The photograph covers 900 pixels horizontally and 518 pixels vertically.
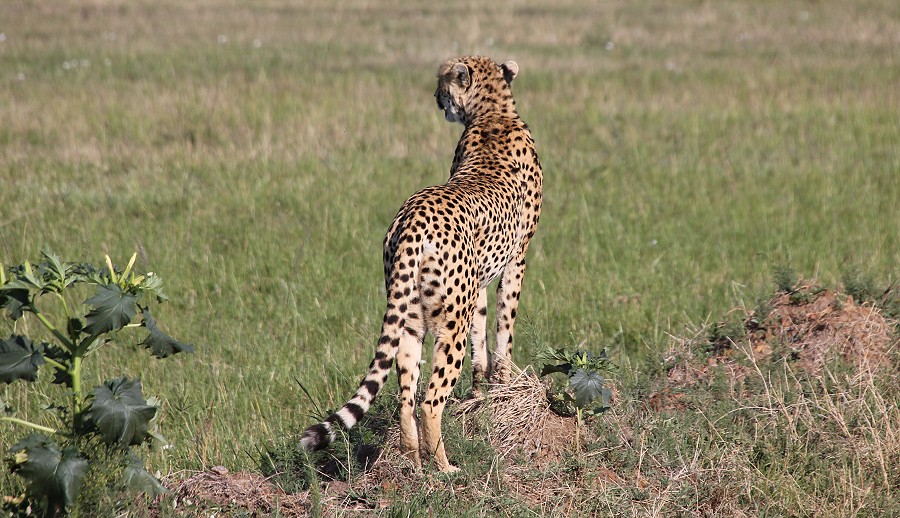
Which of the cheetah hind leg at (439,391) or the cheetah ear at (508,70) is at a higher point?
the cheetah ear at (508,70)

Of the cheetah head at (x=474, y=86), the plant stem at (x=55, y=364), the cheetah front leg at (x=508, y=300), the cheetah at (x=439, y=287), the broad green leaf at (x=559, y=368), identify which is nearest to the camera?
the plant stem at (x=55, y=364)

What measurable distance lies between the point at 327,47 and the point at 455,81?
11.3 metres

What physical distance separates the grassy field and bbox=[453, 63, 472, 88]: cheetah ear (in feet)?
4.20

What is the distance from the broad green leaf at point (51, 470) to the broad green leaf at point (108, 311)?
0.39 m

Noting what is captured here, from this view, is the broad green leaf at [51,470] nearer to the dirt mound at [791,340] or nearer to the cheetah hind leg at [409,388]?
the cheetah hind leg at [409,388]

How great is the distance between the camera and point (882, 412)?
15.7 ft

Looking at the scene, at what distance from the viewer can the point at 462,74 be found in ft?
18.9

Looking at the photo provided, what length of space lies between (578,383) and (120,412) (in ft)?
6.50

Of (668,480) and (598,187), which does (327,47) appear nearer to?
(598,187)

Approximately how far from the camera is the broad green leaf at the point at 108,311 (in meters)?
3.52

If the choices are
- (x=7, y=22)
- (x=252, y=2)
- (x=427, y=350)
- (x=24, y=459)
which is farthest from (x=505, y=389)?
(x=252, y=2)

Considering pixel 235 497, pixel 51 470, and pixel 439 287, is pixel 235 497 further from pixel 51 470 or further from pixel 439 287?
pixel 439 287

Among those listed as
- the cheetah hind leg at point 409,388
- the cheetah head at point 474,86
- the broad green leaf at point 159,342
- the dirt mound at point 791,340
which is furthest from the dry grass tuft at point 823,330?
the broad green leaf at point 159,342

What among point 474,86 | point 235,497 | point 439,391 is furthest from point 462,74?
point 235,497
